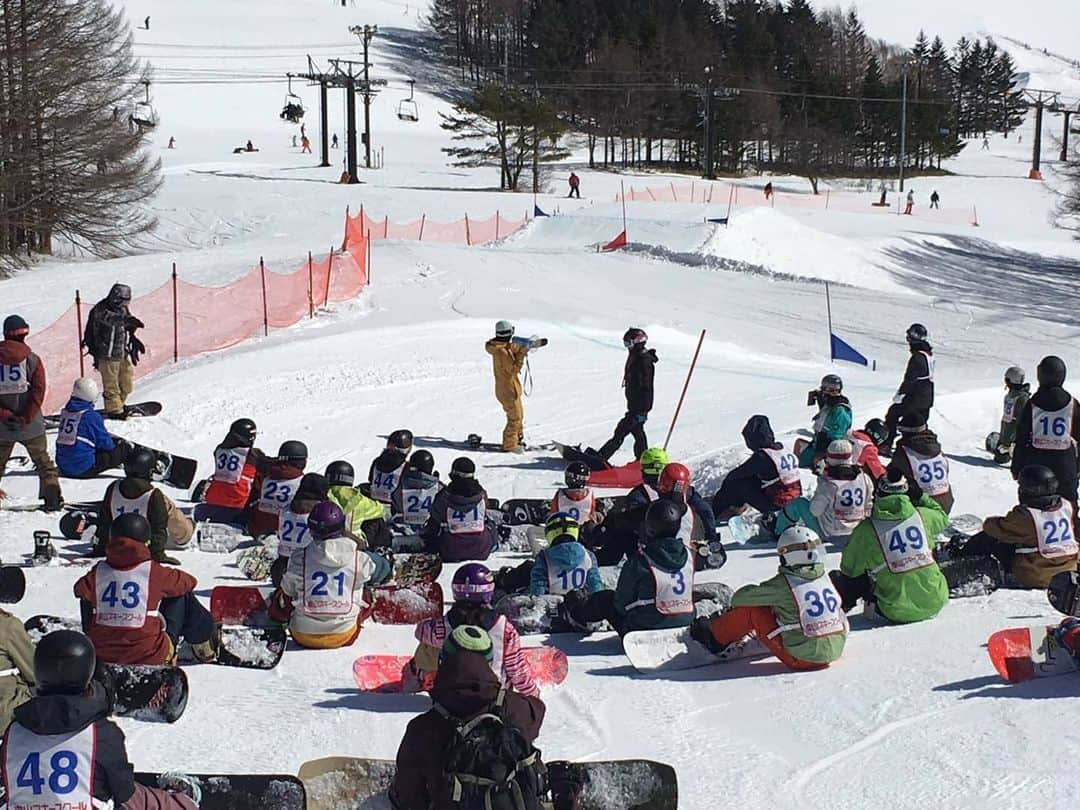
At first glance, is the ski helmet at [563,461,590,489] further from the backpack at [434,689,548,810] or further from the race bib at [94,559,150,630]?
the backpack at [434,689,548,810]

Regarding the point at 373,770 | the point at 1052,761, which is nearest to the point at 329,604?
the point at 373,770

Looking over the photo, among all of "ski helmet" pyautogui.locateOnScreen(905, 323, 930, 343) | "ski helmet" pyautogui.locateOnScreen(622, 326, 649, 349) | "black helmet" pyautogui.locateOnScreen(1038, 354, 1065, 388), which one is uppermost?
"black helmet" pyautogui.locateOnScreen(1038, 354, 1065, 388)

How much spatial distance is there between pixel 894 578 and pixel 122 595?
4.62 m

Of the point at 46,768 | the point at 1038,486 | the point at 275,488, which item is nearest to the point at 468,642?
the point at 46,768

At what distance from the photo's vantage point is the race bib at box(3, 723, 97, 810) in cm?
424

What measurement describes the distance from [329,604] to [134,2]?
114m

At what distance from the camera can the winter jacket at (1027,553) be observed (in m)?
8.58

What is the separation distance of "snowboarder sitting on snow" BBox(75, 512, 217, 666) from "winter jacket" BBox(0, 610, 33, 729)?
619 mm

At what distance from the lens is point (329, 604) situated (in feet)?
26.2

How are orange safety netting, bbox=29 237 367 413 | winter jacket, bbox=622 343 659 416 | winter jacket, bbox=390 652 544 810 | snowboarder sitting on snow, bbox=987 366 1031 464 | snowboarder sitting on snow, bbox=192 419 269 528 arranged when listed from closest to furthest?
winter jacket, bbox=390 652 544 810 < snowboarder sitting on snow, bbox=192 419 269 528 < snowboarder sitting on snow, bbox=987 366 1031 464 < winter jacket, bbox=622 343 659 416 < orange safety netting, bbox=29 237 367 413

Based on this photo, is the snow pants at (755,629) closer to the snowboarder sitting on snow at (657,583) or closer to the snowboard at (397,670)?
the snowboarder sitting on snow at (657,583)

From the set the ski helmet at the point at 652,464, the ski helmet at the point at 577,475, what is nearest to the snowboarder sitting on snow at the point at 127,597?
the ski helmet at the point at 577,475

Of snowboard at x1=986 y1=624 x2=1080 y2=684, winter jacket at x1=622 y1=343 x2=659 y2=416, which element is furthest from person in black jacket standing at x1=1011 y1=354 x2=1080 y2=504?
winter jacket at x1=622 y1=343 x2=659 y2=416

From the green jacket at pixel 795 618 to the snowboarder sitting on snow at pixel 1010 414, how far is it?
23.9 ft
